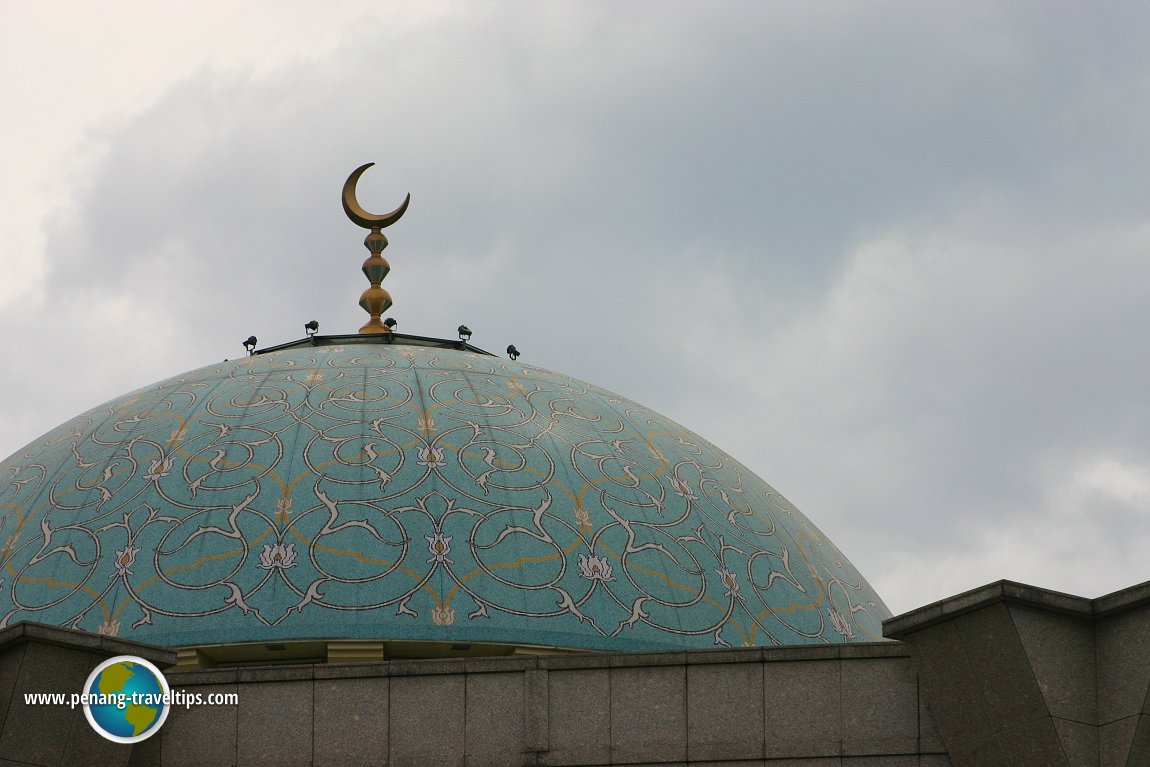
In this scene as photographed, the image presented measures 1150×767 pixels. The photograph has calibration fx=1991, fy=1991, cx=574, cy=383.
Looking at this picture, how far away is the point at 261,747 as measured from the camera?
12.4m

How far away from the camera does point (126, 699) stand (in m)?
12.3

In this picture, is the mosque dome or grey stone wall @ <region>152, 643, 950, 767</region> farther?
the mosque dome

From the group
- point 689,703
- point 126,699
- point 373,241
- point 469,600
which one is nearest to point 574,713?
point 689,703

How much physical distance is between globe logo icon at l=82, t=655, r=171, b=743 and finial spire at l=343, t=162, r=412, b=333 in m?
7.88

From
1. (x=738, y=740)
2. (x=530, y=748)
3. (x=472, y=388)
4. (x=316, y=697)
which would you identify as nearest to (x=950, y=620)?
(x=738, y=740)

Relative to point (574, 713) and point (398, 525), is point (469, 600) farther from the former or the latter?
point (574, 713)

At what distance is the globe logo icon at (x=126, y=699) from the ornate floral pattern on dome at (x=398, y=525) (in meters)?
1.99

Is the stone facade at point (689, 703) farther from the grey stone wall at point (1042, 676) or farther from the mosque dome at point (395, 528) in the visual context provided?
the mosque dome at point (395, 528)

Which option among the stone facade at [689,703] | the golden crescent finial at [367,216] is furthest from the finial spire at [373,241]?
the stone facade at [689,703]

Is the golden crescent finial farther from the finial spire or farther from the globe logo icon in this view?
the globe logo icon

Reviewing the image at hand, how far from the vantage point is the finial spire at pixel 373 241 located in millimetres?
20031

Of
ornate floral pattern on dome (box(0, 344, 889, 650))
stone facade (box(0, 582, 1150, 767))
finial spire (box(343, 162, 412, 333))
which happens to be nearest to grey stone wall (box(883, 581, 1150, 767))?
stone facade (box(0, 582, 1150, 767))

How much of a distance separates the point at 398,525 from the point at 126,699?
3.39m

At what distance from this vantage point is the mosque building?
1195cm
